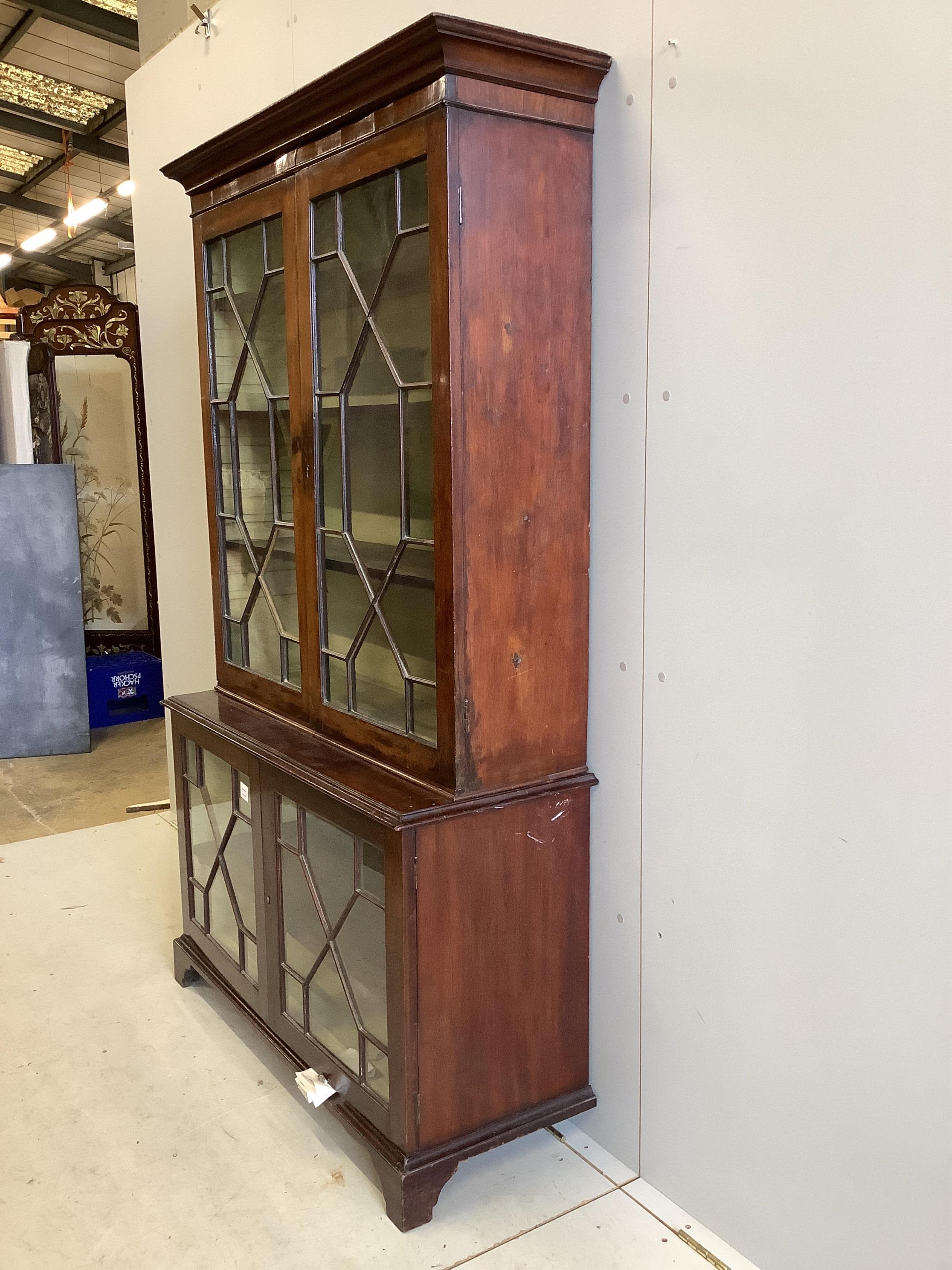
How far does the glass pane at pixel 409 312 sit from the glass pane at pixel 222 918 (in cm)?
133

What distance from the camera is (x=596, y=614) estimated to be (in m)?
1.88

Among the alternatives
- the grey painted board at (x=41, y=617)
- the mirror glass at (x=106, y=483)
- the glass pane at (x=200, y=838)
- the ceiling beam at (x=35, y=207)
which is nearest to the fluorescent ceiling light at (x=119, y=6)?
the mirror glass at (x=106, y=483)

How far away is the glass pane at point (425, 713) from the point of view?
5.83 ft

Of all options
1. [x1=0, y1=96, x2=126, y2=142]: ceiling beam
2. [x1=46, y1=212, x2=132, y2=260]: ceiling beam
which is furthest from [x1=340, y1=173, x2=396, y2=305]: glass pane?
[x1=46, y1=212, x2=132, y2=260]: ceiling beam

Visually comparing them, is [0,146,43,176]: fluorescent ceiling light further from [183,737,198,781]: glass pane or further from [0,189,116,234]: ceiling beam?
[183,737,198,781]: glass pane

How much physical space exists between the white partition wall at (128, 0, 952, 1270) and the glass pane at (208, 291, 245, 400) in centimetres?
80

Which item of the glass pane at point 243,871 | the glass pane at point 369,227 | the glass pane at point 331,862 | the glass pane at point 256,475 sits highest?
the glass pane at point 369,227

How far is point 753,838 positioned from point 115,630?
513 centimetres

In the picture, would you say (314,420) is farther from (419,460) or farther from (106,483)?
(106,483)

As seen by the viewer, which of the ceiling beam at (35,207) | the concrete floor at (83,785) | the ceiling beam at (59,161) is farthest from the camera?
the ceiling beam at (35,207)

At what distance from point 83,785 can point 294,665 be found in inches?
101

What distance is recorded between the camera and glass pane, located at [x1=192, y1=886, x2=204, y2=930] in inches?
102

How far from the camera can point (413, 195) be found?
1668mm

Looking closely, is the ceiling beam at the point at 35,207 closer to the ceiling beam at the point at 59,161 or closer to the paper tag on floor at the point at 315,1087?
the ceiling beam at the point at 59,161
